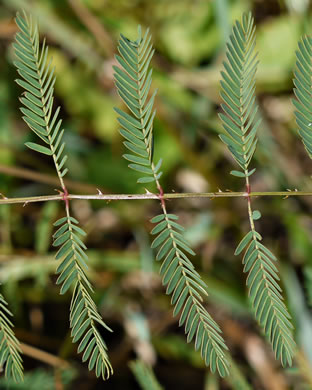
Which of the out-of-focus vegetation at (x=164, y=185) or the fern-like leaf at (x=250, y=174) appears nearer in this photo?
the fern-like leaf at (x=250, y=174)

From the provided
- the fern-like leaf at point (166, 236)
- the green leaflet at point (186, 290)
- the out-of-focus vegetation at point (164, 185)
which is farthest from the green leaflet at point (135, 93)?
the out-of-focus vegetation at point (164, 185)

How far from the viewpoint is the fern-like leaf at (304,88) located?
827mm

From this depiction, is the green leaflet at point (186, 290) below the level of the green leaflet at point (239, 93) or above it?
below

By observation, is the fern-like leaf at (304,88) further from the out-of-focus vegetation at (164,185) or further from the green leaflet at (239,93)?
the out-of-focus vegetation at (164,185)

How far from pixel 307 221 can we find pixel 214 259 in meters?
0.40

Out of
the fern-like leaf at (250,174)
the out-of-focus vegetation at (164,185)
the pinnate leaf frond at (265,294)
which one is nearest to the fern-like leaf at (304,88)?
the fern-like leaf at (250,174)

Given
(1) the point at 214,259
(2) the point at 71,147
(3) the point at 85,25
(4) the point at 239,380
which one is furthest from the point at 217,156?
(4) the point at 239,380

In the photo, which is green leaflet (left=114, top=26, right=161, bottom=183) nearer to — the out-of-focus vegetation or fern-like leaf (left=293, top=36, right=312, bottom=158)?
fern-like leaf (left=293, top=36, right=312, bottom=158)

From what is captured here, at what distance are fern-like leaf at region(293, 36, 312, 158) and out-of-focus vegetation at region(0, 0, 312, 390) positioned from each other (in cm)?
87

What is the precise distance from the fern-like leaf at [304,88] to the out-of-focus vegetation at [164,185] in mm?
867

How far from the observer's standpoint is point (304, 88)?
83cm

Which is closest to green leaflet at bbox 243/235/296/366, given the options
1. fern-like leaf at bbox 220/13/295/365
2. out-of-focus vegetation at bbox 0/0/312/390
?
fern-like leaf at bbox 220/13/295/365

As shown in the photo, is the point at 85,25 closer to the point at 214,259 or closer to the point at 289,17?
the point at 289,17

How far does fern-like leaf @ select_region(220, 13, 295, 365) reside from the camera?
2.66 ft
